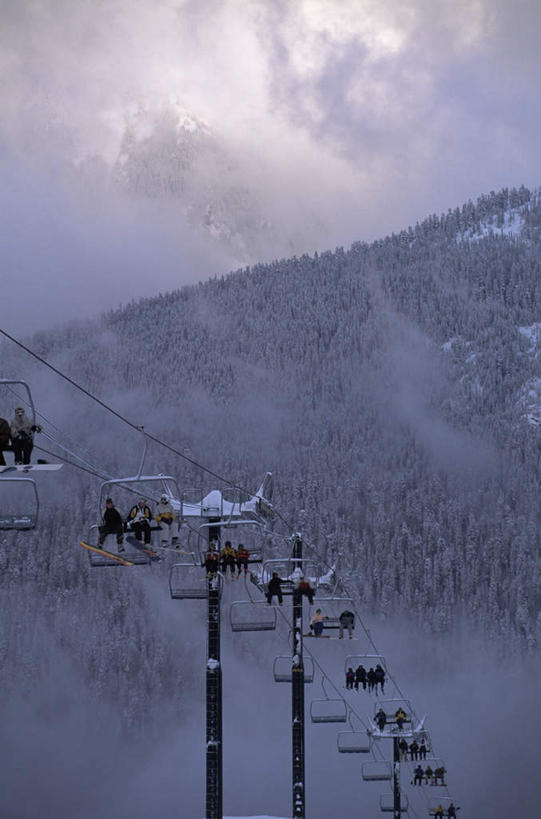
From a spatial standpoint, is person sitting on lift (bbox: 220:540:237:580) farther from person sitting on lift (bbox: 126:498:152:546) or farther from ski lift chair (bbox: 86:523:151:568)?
ski lift chair (bbox: 86:523:151:568)

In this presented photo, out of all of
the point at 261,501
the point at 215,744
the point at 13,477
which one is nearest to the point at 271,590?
the point at 261,501

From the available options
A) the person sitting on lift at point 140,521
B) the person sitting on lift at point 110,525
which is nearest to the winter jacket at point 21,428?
the person sitting on lift at point 110,525

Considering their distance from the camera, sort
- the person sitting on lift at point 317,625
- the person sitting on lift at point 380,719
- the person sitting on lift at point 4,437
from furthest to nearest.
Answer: the person sitting on lift at point 380,719 < the person sitting on lift at point 317,625 < the person sitting on lift at point 4,437

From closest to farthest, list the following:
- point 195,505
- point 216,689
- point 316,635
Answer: point 216,689, point 195,505, point 316,635

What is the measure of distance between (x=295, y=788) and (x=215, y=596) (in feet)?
31.3

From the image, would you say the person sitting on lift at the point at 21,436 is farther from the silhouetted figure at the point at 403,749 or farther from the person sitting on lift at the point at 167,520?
the silhouetted figure at the point at 403,749

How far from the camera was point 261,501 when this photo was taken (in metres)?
34.2

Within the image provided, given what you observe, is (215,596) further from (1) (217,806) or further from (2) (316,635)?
(2) (316,635)

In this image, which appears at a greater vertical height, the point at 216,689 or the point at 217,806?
the point at 216,689

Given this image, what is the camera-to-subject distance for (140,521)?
32156 mm

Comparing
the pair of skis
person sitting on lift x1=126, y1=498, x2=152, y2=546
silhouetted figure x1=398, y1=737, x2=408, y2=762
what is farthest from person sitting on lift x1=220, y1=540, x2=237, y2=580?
silhouetted figure x1=398, y1=737, x2=408, y2=762

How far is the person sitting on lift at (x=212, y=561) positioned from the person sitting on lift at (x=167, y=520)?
36.4 inches

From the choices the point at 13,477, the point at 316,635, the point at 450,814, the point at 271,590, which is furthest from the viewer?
the point at 450,814

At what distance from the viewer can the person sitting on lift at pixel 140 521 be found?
32000 mm
